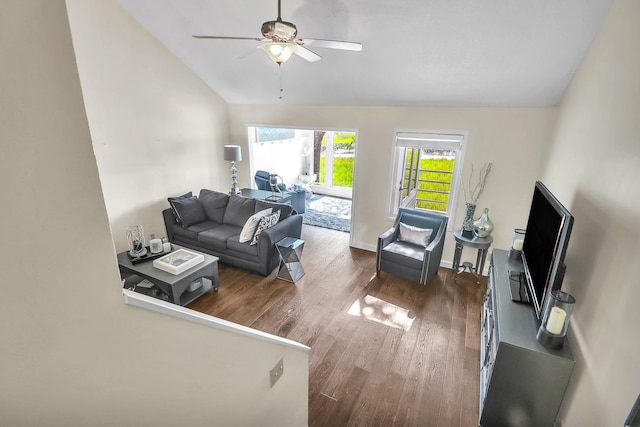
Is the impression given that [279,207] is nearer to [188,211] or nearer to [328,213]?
[188,211]

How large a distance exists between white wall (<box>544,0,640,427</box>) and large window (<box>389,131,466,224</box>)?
185 centimetres

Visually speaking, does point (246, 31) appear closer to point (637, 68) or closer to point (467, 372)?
point (637, 68)

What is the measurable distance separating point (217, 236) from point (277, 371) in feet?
10.8

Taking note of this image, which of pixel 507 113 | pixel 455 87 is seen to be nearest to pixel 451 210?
pixel 507 113

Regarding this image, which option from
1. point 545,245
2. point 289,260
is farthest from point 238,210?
point 545,245

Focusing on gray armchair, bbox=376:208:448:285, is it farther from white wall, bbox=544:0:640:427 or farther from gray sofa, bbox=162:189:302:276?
white wall, bbox=544:0:640:427

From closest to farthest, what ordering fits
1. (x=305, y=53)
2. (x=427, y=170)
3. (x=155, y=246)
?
1. (x=305, y=53)
2. (x=155, y=246)
3. (x=427, y=170)

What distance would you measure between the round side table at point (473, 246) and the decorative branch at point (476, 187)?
509mm

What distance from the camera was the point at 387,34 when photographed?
10.1 feet

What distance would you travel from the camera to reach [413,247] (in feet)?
14.4

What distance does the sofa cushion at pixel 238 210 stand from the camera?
4.77 meters

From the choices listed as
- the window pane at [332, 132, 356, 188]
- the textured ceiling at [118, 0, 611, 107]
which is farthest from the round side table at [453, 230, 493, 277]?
the window pane at [332, 132, 356, 188]

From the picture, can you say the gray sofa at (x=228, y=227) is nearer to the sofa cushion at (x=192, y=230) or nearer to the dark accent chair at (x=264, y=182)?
the sofa cushion at (x=192, y=230)

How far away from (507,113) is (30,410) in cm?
470
